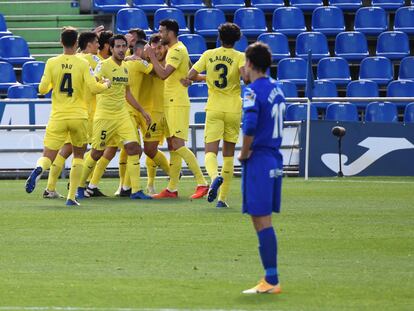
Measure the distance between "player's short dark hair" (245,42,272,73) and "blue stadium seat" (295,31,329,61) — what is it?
16.3 m

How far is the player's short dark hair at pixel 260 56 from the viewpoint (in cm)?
907

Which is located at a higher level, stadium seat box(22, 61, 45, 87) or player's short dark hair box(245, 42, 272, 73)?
player's short dark hair box(245, 42, 272, 73)

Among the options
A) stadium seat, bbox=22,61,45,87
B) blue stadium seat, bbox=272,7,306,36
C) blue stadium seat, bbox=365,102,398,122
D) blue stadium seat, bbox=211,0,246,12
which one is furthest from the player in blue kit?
blue stadium seat, bbox=211,0,246,12

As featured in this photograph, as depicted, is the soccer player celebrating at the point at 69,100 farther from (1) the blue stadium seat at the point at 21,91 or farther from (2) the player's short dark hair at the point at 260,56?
(1) the blue stadium seat at the point at 21,91

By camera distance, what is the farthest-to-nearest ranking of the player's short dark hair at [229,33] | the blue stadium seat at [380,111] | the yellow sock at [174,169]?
the blue stadium seat at [380,111] < the yellow sock at [174,169] < the player's short dark hair at [229,33]

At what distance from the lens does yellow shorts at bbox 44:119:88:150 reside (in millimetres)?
15609

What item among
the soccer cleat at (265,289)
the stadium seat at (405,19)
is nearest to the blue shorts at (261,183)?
the soccer cleat at (265,289)

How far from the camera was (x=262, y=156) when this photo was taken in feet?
30.1

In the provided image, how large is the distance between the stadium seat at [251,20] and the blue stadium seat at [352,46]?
1.65 metres

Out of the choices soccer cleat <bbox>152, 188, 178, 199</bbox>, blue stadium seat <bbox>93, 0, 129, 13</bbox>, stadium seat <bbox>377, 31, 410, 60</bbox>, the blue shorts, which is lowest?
soccer cleat <bbox>152, 188, 178, 199</bbox>

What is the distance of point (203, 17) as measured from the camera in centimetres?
2588

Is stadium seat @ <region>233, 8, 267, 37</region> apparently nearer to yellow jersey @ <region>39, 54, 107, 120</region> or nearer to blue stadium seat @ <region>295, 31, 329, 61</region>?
blue stadium seat @ <region>295, 31, 329, 61</region>

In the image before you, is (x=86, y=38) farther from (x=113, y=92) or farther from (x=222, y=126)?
(x=222, y=126)

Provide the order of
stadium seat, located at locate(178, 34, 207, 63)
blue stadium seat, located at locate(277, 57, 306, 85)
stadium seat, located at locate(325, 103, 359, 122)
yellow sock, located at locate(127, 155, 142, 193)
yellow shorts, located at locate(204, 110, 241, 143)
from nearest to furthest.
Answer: yellow shorts, located at locate(204, 110, 241, 143), yellow sock, located at locate(127, 155, 142, 193), stadium seat, located at locate(325, 103, 359, 122), blue stadium seat, located at locate(277, 57, 306, 85), stadium seat, located at locate(178, 34, 207, 63)
